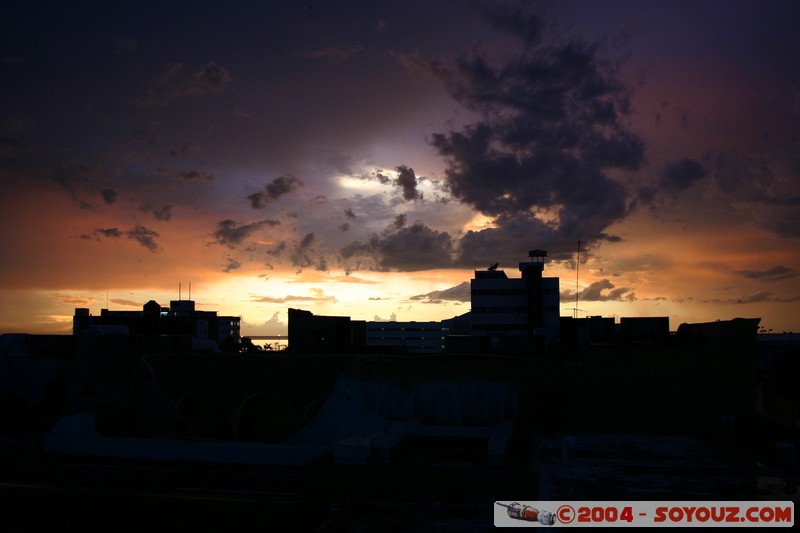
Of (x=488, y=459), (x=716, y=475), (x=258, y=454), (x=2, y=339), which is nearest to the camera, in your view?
(x=716, y=475)

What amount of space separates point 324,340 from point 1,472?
22889 millimetres

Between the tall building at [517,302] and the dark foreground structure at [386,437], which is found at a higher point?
the tall building at [517,302]

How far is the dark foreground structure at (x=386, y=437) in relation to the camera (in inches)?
832

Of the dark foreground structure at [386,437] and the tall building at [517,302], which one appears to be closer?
the dark foreground structure at [386,437]

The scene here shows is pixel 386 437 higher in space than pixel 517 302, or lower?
lower

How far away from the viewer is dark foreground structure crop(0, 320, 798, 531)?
69.3 ft

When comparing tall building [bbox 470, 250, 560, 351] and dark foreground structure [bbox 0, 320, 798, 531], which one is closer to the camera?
dark foreground structure [bbox 0, 320, 798, 531]

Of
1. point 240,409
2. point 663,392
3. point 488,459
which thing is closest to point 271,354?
point 240,409

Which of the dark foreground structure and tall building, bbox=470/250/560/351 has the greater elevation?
tall building, bbox=470/250/560/351

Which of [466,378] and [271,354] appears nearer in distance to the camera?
[466,378]

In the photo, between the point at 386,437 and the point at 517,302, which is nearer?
the point at 386,437

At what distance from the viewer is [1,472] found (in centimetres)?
2827

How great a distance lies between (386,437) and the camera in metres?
24.5

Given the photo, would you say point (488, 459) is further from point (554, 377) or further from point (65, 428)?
point (65, 428)
